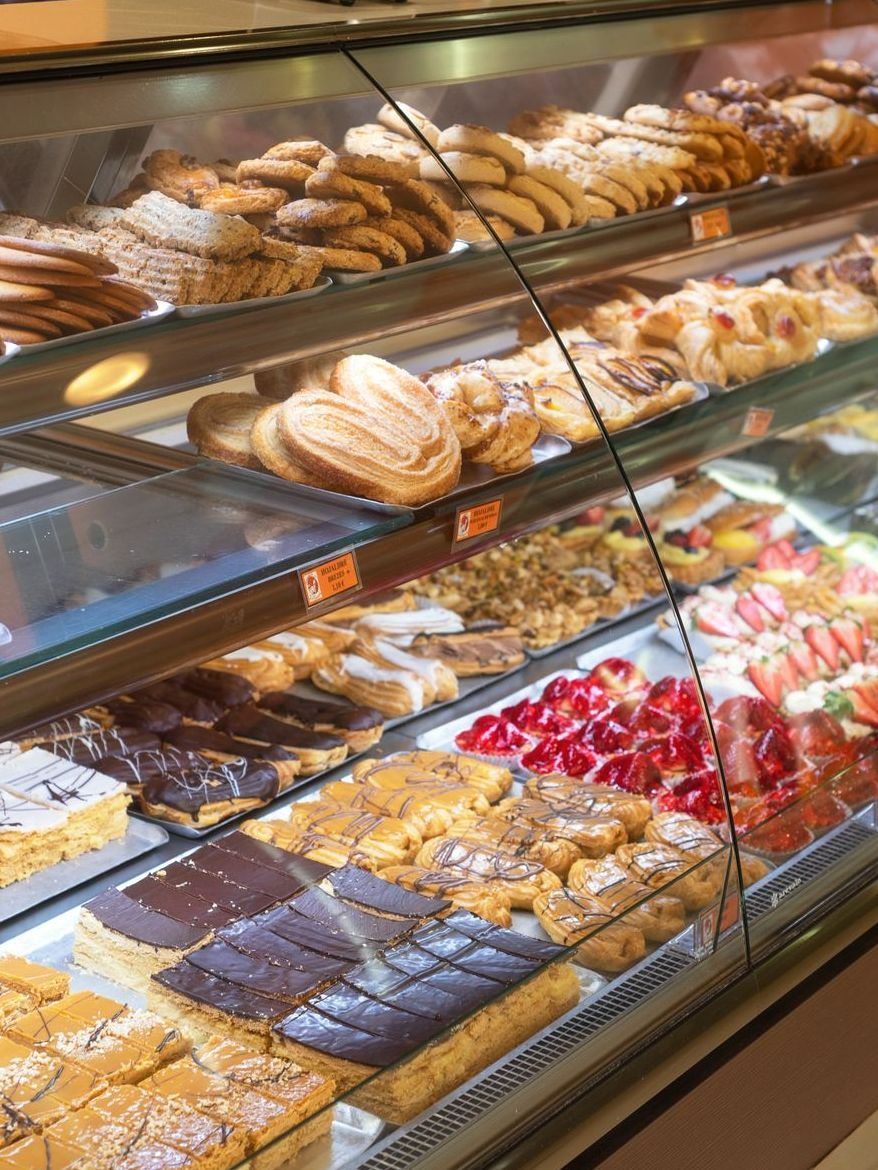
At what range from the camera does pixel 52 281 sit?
187cm

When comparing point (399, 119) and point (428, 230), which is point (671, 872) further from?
point (399, 119)

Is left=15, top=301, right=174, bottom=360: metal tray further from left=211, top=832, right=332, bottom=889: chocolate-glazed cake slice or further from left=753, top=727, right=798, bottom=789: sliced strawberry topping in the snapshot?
left=753, top=727, right=798, bottom=789: sliced strawberry topping

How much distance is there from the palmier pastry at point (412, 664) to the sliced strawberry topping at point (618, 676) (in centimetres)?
35

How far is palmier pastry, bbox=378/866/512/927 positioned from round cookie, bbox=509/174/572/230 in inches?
47.3

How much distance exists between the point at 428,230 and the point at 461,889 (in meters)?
1.12

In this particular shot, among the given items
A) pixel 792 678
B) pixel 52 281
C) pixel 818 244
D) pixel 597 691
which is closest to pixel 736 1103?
pixel 597 691

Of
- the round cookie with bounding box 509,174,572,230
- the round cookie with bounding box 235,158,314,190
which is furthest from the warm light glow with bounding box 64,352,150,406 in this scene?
the round cookie with bounding box 509,174,572,230

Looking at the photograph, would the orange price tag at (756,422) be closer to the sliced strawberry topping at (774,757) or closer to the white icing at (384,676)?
the sliced strawberry topping at (774,757)

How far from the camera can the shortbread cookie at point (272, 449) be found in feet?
6.74

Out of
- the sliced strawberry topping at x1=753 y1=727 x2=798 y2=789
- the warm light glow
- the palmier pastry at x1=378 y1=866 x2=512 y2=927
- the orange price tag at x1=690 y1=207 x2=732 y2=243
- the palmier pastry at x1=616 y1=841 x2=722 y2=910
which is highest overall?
the orange price tag at x1=690 y1=207 x2=732 y2=243

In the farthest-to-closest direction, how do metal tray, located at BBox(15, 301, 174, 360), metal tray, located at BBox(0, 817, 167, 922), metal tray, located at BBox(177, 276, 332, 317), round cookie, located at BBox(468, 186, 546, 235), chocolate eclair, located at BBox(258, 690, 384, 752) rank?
1. chocolate eclair, located at BBox(258, 690, 384, 752)
2. round cookie, located at BBox(468, 186, 546, 235)
3. metal tray, located at BBox(0, 817, 167, 922)
4. metal tray, located at BBox(177, 276, 332, 317)
5. metal tray, located at BBox(15, 301, 174, 360)

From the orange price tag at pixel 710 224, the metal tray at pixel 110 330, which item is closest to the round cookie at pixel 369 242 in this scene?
the metal tray at pixel 110 330

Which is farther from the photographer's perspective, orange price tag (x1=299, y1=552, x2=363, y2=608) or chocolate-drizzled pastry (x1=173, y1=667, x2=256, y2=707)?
chocolate-drizzled pastry (x1=173, y1=667, x2=256, y2=707)

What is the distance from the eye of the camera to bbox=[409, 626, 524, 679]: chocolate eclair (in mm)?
3277
